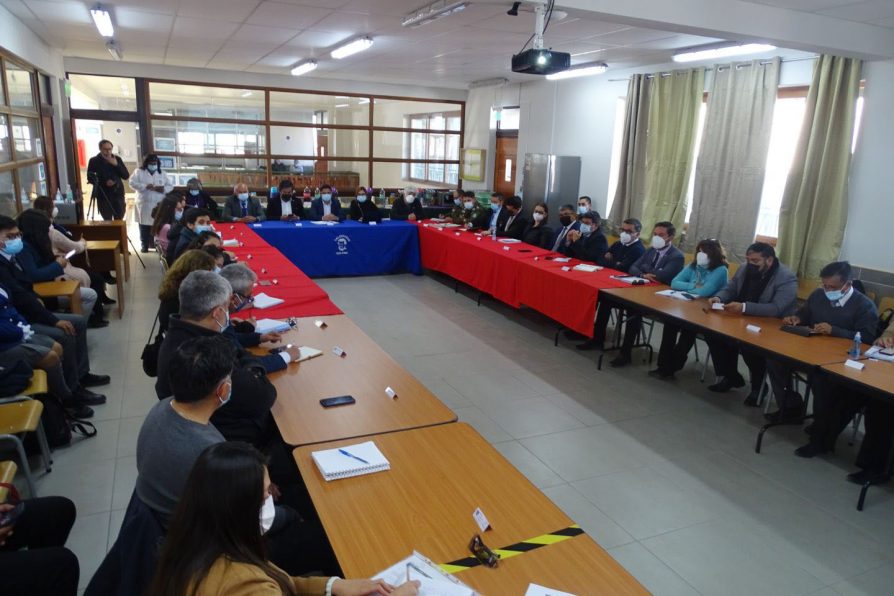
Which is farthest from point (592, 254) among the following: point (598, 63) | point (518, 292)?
point (598, 63)

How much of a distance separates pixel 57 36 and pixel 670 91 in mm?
7791

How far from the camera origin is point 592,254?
650cm

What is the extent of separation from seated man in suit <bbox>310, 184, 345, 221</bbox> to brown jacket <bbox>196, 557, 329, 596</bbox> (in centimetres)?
781

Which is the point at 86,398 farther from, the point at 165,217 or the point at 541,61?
the point at 541,61

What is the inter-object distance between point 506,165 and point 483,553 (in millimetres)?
10127

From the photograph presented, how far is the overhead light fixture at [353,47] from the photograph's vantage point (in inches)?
263

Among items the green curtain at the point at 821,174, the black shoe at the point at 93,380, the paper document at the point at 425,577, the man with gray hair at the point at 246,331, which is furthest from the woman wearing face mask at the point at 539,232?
the paper document at the point at 425,577

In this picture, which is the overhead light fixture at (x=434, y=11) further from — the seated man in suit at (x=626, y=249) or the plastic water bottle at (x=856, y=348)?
the plastic water bottle at (x=856, y=348)

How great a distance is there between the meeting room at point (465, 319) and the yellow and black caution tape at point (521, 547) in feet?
0.03

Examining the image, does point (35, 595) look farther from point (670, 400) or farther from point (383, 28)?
point (383, 28)

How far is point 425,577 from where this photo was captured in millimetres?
1581

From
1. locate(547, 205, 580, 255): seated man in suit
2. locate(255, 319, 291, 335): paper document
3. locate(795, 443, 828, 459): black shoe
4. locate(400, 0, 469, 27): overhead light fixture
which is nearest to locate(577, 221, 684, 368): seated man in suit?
locate(547, 205, 580, 255): seated man in suit

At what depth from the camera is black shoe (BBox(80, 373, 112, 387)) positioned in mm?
4395

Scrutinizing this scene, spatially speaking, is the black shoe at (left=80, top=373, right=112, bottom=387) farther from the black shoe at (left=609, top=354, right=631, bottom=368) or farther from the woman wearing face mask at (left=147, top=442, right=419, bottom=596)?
the black shoe at (left=609, top=354, right=631, bottom=368)
